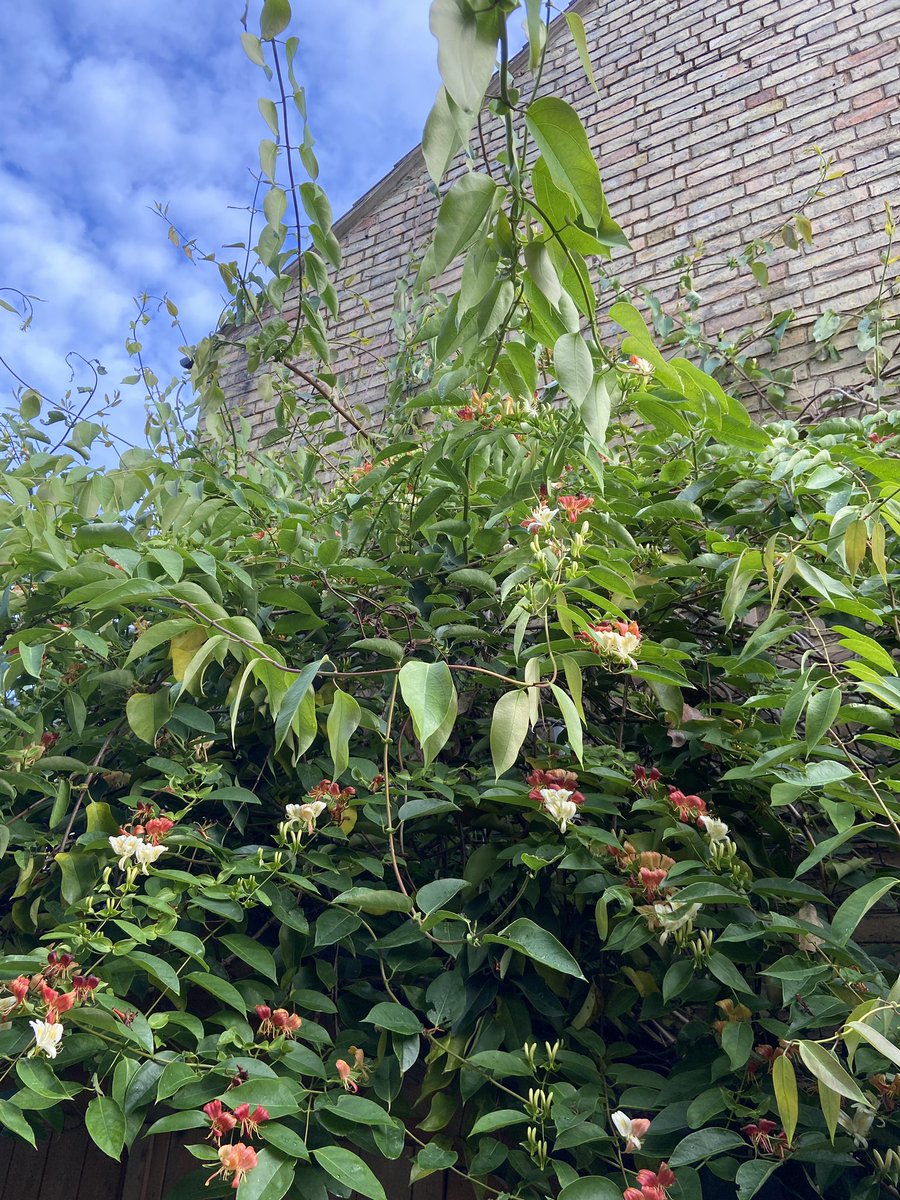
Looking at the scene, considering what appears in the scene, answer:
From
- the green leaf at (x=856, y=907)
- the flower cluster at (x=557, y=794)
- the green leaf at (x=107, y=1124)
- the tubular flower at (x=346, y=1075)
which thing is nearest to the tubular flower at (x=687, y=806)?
the flower cluster at (x=557, y=794)

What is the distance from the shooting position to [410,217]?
3.61 metres

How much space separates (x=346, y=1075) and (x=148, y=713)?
0.49 m

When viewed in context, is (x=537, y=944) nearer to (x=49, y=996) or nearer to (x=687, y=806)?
(x=687, y=806)

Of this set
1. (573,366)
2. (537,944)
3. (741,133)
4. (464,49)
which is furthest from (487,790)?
(741,133)

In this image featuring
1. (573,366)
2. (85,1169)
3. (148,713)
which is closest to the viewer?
(573,366)

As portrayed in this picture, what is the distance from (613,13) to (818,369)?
182 cm

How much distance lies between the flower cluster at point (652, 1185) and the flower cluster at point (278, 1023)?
0.38 m

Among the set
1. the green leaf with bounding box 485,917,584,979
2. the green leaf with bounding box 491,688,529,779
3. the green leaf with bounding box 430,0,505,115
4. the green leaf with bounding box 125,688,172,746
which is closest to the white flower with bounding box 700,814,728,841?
the green leaf with bounding box 485,917,584,979

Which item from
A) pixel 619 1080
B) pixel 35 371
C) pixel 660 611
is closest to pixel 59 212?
pixel 35 371

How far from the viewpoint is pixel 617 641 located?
1.03 metres

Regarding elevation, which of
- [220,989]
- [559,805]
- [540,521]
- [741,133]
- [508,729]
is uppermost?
[741,133]

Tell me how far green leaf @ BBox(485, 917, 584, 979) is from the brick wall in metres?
1.95

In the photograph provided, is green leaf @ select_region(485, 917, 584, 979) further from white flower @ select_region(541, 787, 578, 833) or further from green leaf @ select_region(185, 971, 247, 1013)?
green leaf @ select_region(185, 971, 247, 1013)

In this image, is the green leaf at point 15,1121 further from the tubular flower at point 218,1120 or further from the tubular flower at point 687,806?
the tubular flower at point 687,806
